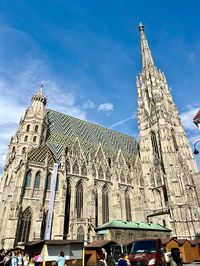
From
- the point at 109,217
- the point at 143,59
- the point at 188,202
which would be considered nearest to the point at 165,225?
the point at 188,202

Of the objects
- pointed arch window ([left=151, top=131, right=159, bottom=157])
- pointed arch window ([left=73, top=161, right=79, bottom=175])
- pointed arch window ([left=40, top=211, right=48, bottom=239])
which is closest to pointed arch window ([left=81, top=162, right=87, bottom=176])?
pointed arch window ([left=73, top=161, right=79, bottom=175])

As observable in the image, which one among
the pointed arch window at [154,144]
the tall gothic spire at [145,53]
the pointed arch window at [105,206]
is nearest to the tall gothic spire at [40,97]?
the pointed arch window at [105,206]

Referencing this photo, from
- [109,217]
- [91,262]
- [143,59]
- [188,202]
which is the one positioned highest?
[143,59]

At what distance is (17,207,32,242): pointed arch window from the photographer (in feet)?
75.4

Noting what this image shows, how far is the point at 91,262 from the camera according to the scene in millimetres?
15562

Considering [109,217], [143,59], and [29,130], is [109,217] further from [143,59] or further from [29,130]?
[143,59]

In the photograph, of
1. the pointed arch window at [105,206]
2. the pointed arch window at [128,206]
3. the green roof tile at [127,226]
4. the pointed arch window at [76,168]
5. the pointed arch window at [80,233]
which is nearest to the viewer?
the green roof tile at [127,226]

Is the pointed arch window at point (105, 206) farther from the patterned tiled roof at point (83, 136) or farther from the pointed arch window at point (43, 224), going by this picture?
the pointed arch window at point (43, 224)

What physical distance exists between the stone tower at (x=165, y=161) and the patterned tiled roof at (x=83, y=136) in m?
5.02

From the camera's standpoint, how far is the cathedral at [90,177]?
83.1ft

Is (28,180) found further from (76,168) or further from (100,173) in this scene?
(100,173)

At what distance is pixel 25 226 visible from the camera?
23.7 meters

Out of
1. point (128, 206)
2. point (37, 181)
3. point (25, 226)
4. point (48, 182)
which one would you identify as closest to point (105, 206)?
point (128, 206)

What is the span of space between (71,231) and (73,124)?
2070 cm
